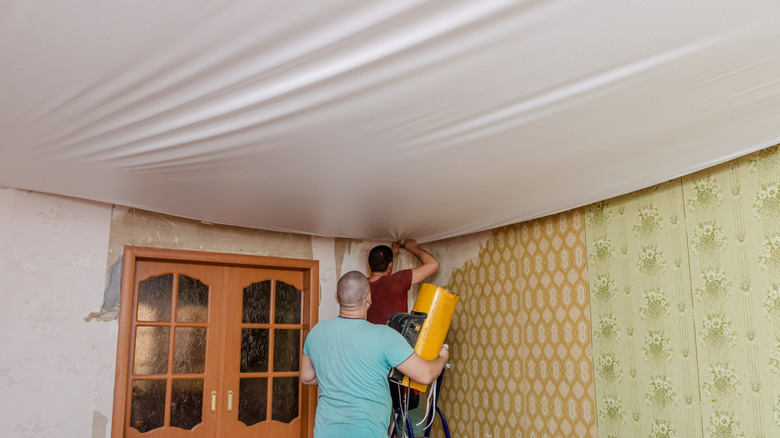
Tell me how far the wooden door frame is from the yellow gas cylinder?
126 centimetres

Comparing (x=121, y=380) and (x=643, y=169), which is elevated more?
(x=643, y=169)

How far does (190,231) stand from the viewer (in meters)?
4.03

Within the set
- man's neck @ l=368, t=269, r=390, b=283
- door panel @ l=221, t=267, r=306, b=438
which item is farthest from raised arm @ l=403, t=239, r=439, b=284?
door panel @ l=221, t=267, r=306, b=438

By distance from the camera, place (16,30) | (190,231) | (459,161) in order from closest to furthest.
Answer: (16,30), (459,161), (190,231)

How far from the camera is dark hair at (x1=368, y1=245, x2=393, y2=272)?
421 centimetres

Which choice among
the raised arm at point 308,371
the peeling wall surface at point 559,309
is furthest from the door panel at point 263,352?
the raised arm at point 308,371

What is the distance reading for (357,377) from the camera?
264cm

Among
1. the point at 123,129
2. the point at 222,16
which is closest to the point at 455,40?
the point at 222,16

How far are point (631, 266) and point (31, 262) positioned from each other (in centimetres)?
Answer: 340

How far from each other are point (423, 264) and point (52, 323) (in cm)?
246

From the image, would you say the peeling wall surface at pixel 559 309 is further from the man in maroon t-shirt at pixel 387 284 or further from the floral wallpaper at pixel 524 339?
the man in maroon t-shirt at pixel 387 284

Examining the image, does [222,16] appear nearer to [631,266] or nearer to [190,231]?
[631,266]

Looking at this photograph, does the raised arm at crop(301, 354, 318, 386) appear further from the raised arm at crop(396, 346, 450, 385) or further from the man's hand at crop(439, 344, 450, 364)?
the man's hand at crop(439, 344, 450, 364)

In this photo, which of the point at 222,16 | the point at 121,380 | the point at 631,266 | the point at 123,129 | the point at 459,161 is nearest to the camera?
the point at 222,16
